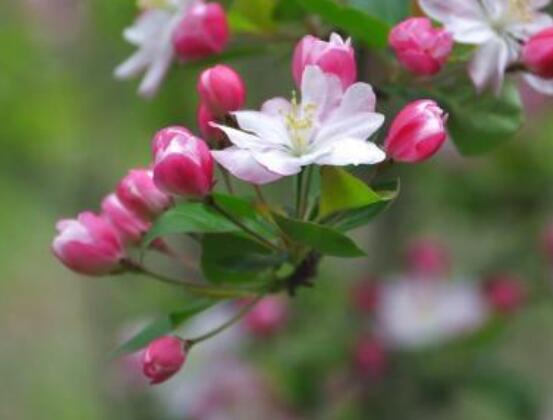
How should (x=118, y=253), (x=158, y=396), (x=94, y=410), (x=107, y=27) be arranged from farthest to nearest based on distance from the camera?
(x=94, y=410) < (x=158, y=396) < (x=107, y=27) < (x=118, y=253)

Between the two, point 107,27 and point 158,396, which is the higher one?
point 107,27

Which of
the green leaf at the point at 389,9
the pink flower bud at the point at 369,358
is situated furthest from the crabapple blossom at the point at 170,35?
the pink flower bud at the point at 369,358

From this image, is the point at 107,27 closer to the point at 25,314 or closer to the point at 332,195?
the point at 332,195

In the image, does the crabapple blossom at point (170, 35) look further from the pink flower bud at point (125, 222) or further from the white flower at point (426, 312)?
the white flower at point (426, 312)

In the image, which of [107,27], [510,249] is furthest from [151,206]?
[510,249]

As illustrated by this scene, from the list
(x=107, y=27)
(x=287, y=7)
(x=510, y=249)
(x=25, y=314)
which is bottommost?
(x=25, y=314)

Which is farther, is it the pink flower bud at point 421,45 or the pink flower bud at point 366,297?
the pink flower bud at point 366,297

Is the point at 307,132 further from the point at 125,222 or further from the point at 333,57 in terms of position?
the point at 125,222
